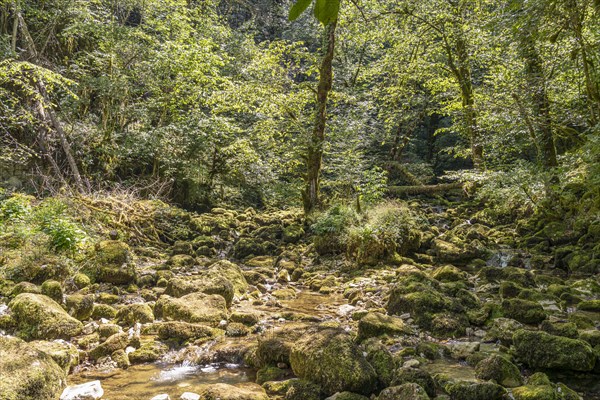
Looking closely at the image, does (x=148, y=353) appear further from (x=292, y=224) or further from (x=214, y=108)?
(x=214, y=108)

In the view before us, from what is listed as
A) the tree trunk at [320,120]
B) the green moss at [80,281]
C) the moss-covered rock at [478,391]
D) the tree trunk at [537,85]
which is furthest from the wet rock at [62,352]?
the tree trunk at [320,120]

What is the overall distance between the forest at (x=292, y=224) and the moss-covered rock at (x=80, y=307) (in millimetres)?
26

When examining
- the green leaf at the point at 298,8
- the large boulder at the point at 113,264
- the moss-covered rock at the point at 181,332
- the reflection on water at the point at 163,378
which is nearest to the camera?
the green leaf at the point at 298,8

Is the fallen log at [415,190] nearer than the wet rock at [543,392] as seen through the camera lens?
No

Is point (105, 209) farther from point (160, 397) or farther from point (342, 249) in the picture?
point (160, 397)

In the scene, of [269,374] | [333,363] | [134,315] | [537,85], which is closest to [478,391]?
[333,363]

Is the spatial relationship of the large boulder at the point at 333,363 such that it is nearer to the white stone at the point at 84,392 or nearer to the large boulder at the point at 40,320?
the white stone at the point at 84,392

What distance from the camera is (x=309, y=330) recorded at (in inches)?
165

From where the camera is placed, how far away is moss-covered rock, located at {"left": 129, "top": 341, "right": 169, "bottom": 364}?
14.7 ft

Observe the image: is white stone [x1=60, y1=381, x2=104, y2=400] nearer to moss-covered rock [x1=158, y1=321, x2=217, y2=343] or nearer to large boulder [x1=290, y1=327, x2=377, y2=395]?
moss-covered rock [x1=158, y1=321, x2=217, y2=343]

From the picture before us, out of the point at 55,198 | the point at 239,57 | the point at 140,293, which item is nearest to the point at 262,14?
the point at 239,57

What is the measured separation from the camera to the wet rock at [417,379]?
3320mm

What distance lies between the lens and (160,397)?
11.6 feet

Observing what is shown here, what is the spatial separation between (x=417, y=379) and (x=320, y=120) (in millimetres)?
9669
